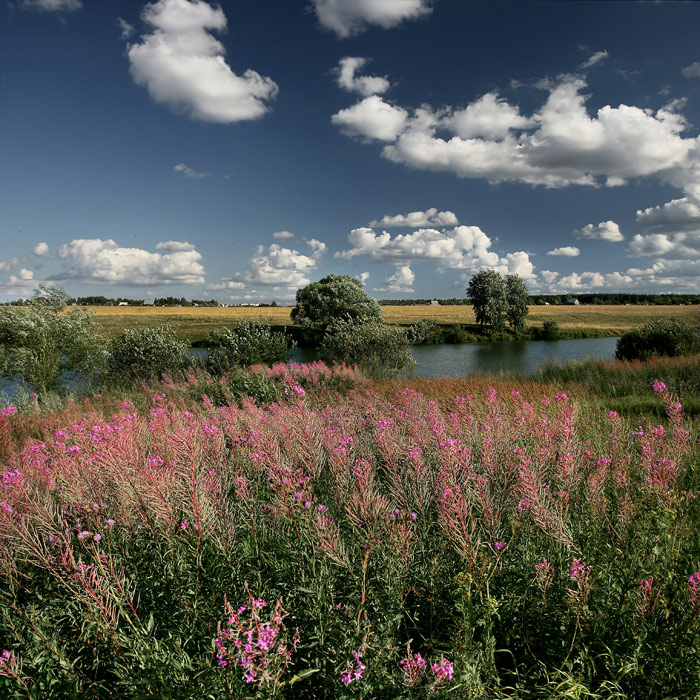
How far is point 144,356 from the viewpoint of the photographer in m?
17.7

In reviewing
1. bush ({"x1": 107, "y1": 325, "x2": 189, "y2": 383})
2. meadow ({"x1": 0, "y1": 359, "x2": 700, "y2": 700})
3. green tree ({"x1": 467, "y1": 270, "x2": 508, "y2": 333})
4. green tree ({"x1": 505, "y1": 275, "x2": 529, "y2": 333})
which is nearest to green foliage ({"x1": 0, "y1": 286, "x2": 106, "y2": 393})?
bush ({"x1": 107, "y1": 325, "x2": 189, "y2": 383})

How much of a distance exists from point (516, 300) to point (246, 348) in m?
46.9

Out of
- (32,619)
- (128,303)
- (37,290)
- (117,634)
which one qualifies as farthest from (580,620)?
(128,303)

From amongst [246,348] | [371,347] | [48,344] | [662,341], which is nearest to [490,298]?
[662,341]

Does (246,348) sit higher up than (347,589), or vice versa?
(246,348)

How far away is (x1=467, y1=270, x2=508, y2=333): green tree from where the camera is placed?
178ft

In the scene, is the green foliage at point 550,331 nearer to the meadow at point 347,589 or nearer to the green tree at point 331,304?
the green tree at point 331,304

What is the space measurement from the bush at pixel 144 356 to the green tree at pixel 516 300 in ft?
155

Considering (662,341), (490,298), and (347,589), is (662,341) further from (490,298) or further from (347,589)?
(490,298)

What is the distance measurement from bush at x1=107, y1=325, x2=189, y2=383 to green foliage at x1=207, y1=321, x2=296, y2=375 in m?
1.54

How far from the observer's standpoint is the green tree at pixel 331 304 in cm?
4412

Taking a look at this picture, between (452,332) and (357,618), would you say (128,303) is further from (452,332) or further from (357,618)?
(357,618)

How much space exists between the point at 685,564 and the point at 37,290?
70.8 ft

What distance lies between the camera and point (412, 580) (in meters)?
2.27
